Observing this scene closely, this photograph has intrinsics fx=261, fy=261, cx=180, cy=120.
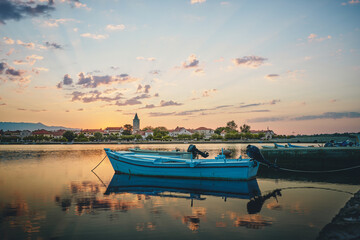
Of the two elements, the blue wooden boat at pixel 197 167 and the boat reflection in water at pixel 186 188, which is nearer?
the boat reflection in water at pixel 186 188

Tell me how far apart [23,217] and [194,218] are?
723cm

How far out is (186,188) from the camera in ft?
56.0

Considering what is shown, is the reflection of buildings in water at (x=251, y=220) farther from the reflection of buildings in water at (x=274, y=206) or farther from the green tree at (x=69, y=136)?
the green tree at (x=69, y=136)

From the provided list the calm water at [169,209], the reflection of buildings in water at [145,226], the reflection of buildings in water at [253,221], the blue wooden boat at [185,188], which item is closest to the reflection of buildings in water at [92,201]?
the calm water at [169,209]

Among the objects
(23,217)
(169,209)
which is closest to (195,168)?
(169,209)

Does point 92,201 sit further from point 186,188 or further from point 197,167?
point 197,167

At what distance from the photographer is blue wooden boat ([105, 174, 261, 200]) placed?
15281 mm

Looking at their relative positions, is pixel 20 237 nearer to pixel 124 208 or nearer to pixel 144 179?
pixel 124 208

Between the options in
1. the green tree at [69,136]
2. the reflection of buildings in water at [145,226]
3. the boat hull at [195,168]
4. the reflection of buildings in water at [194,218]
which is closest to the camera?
the reflection of buildings in water at [145,226]

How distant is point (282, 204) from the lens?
512 inches

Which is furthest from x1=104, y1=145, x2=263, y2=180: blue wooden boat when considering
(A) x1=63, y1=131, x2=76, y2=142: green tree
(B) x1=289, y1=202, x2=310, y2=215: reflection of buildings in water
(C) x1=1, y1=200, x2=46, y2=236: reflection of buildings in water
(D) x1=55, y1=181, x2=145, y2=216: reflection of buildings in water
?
(A) x1=63, y1=131, x2=76, y2=142: green tree

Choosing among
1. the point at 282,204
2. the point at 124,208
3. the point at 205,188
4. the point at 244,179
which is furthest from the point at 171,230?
the point at 244,179

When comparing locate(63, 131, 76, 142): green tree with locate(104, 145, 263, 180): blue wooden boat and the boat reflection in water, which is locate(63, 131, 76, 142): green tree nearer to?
locate(104, 145, 263, 180): blue wooden boat

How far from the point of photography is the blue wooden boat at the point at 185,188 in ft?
50.1
